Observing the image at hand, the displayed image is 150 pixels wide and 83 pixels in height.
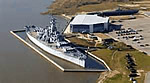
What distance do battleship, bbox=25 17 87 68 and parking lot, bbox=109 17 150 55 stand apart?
9328mm

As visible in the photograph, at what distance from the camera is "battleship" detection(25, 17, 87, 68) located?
144 feet

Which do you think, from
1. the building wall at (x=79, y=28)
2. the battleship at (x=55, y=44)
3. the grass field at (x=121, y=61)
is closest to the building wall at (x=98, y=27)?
the building wall at (x=79, y=28)

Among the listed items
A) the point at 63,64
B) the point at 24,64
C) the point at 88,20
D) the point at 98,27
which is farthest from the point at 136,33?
the point at 24,64

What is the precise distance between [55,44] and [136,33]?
16334 millimetres

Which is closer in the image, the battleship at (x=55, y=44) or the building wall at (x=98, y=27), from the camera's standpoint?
the battleship at (x=55, y=44)

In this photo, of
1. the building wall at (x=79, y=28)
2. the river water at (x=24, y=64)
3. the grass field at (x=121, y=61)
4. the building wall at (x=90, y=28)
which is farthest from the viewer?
the building wall at (x=79, y=28)

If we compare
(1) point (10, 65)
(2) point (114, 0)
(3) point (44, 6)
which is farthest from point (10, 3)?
(1) point (10, 65)

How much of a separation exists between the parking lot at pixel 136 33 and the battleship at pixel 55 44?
9.33 meters

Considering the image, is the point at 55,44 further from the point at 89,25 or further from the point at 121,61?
the point at 89,25

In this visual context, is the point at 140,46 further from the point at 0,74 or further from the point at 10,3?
the point at 10,3

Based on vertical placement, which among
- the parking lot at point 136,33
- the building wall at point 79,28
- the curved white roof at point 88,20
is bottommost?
the parking lot at point 136,33

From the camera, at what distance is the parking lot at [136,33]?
5056cm

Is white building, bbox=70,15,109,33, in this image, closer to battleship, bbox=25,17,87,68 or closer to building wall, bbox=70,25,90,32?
building wall, bbox=70,25,90,32

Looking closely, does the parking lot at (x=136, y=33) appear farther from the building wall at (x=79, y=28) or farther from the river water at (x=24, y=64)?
the river water at (x=24, y=64)
